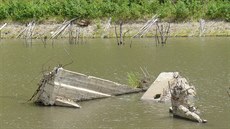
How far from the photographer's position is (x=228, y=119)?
2431cm

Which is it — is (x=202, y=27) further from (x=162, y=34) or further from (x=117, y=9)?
(x=117, y=9)

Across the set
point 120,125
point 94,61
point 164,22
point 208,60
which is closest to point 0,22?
point 164,22

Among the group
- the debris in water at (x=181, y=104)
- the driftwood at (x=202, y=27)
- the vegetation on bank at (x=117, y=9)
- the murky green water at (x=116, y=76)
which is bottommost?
the murky green water at (x=116, y=76)

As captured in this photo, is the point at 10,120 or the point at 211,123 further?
the point at 10,120

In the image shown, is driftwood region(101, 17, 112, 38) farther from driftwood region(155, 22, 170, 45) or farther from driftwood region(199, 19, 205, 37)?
driftwood region(199, 19, 205, 37)

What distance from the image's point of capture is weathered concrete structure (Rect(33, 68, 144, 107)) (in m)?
28.5

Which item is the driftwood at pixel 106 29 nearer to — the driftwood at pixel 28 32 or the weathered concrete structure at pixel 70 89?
the driftwood at pixel 28 32

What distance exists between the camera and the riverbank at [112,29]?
72.4 m

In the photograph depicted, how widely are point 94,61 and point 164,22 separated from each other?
30.0 m

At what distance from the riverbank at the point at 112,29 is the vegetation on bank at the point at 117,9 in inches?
52.5

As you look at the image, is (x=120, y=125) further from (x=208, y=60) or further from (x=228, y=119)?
(x=208, y=60)

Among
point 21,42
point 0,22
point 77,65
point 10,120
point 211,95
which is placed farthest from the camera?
point 0,22

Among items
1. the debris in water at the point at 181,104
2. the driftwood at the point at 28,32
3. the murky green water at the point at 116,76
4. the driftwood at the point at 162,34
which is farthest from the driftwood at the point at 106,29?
the debris in water at the point at 181,104

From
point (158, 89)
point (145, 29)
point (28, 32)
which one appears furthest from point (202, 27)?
point (158, 89)
